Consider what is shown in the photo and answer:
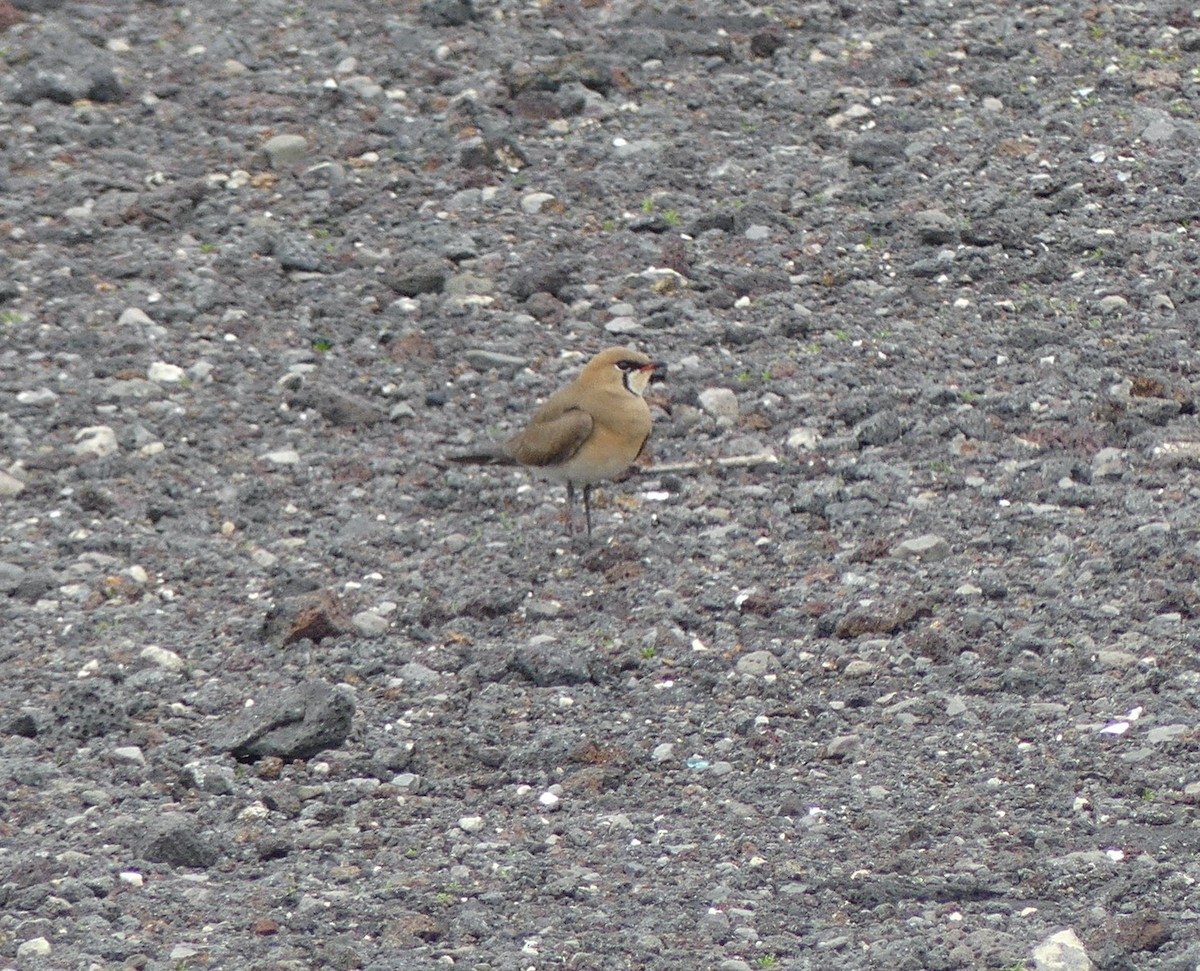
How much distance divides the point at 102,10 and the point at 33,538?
5904 millimetres

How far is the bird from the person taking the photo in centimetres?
780

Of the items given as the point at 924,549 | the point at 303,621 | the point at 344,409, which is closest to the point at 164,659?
the point at 303,621

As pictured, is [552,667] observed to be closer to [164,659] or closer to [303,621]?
[303,621]

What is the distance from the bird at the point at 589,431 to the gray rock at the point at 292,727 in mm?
1745

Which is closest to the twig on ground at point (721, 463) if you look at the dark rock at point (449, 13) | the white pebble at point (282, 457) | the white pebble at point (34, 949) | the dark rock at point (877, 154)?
the white pebble at point (282, 457)

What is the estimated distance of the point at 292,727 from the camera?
6.35 metres

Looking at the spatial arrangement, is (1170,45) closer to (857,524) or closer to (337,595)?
(857,524)

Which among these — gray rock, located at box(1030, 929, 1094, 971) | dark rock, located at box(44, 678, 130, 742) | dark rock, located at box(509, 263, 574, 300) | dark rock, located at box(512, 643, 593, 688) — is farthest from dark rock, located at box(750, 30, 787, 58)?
gray rock, located at box(1030, 929, 1094, 971)

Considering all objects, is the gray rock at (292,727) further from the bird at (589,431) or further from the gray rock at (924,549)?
the gray rock at (924,549)

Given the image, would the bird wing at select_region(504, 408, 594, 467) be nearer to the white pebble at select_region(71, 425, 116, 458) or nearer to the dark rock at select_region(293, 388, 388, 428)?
the dark rock at select_region(293, 388, 388, 428)

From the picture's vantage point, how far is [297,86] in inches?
461

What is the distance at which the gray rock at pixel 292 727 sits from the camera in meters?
6.30

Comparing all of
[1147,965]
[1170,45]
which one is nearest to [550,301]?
[1170,45]

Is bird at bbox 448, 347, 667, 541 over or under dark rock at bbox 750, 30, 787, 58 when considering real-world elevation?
under
